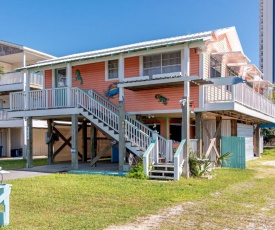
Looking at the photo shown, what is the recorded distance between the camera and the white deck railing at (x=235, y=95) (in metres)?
14.1

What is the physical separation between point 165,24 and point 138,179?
1451cm

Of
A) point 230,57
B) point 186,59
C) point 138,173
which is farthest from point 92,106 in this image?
point 230,57

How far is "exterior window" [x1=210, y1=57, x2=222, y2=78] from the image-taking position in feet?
51.8

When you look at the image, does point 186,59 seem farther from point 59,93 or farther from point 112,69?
point 59,93

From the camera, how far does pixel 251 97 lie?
1709 cm

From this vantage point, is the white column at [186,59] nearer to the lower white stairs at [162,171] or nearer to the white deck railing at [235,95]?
the white deck railing at [235,95]

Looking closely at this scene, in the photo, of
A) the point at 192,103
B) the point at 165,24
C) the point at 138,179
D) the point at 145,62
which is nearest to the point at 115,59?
the point at 145,62

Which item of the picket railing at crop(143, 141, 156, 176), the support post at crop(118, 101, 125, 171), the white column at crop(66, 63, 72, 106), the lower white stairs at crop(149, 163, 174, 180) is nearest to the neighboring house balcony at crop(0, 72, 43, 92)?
the white column at crop(66, 63, 72, 106)

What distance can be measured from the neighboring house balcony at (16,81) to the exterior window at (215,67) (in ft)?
47.1

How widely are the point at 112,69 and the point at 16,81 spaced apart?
12253 mm

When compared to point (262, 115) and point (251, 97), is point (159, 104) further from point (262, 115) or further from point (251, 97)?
point (262, 115)

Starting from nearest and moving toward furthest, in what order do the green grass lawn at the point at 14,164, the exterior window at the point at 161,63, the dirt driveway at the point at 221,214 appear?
the dirt driveway at the point at 221,214 < the exterior window at the point at 161,63 < the green grass lawn at the point at 14,164

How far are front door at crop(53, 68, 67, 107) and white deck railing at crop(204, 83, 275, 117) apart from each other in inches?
287

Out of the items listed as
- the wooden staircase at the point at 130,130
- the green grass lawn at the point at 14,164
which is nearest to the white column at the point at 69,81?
the wooden staircase at the point at 130,130
